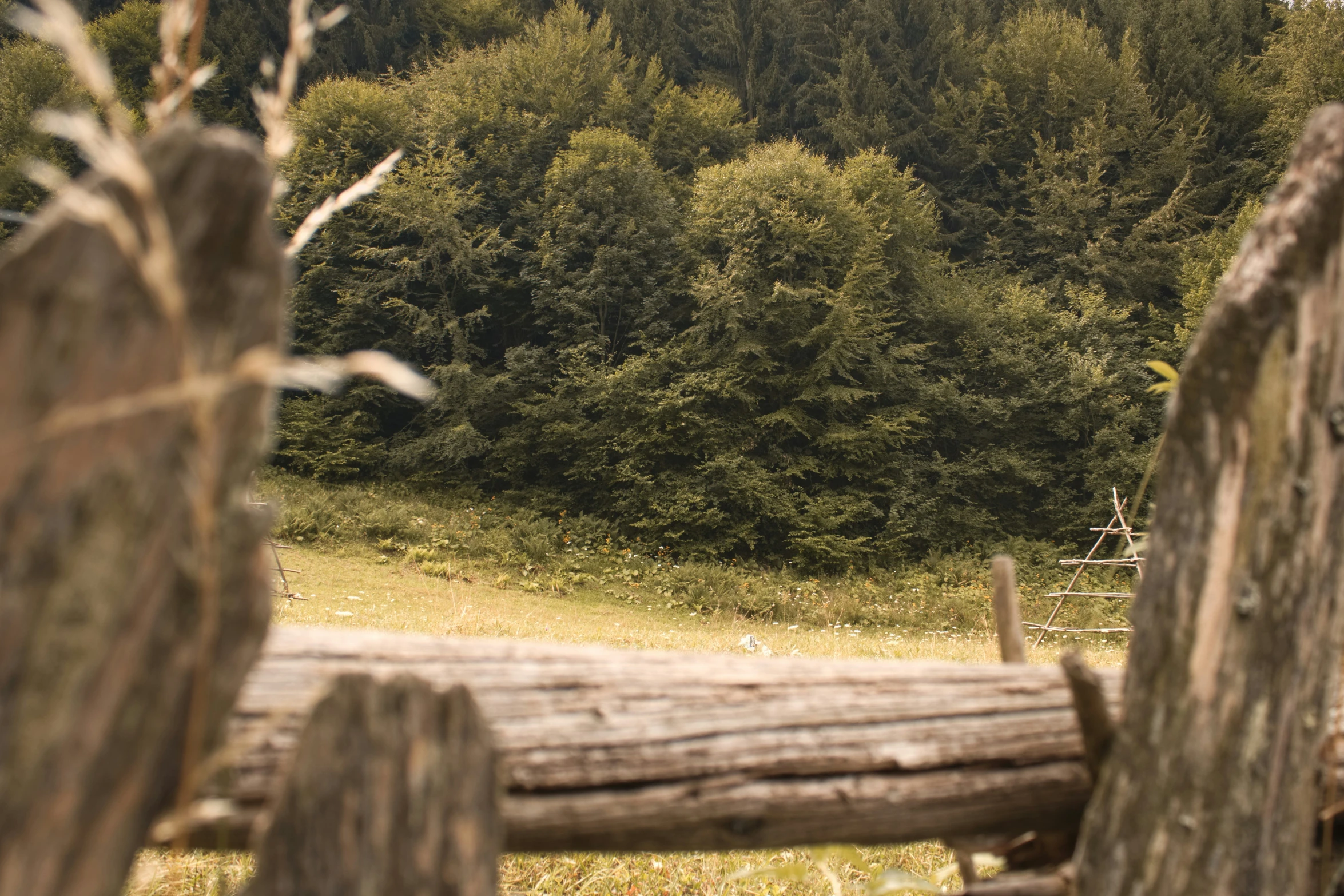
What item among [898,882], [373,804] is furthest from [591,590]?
[373,804]

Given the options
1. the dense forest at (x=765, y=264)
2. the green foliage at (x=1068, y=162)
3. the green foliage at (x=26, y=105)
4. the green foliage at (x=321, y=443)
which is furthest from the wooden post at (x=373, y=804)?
the green foliage at (x=26, y=105)

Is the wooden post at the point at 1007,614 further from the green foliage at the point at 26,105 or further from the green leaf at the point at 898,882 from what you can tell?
the green foliage at the point at 26,105

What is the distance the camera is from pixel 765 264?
2012 centimetres

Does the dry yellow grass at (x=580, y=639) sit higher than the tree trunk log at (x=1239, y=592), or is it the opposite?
the tree trunk log at (x=1239, y=592)

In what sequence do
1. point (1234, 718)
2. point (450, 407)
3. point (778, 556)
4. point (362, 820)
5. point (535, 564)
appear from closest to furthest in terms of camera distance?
point (362, 820) → point (1234, 718) → point (535, 564) → point (778, 556) → point (450, 407)

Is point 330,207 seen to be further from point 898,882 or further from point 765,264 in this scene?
point 765,264

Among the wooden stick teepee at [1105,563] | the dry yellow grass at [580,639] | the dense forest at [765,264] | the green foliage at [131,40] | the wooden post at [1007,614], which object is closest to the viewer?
the wooden post at [1007,614]

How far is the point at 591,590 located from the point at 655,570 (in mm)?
1791

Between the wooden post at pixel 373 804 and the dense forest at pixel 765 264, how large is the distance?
56.3 ft

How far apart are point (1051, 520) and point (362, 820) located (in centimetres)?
2121

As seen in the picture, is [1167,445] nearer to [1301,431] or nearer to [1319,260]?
[1301,431]

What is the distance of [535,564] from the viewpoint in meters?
15.8

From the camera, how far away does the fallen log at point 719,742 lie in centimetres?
104

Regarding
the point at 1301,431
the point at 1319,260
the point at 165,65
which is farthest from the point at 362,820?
the point at 1319,260
